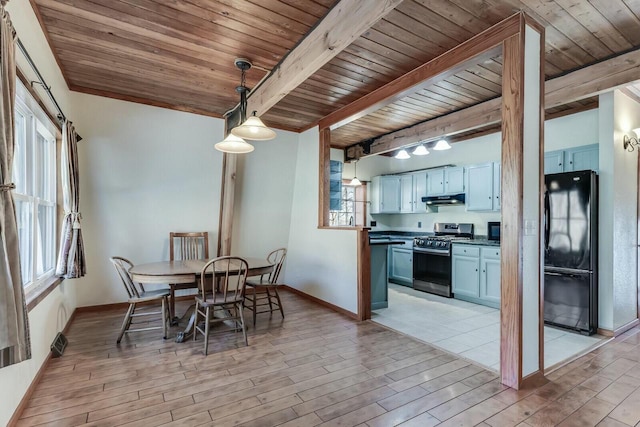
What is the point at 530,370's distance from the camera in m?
2.38

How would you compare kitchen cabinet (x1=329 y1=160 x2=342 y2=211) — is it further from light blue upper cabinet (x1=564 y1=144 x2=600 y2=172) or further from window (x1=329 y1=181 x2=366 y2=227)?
light blue upper cabinet (x1=564 y1=144 x2=600 y2=172)

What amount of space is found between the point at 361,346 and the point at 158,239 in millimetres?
3080

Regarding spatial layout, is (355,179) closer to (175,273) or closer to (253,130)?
(253,130)

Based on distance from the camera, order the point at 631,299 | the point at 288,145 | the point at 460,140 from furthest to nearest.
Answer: the point at 460,140 → the point at 288,145 → the point at 631,299

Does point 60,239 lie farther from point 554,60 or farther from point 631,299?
point 631,299

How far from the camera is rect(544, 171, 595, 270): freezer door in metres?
3.45

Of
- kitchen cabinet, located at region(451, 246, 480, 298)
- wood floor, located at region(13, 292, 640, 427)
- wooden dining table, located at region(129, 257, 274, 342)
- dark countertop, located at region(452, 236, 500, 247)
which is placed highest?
dark countertop, located at region(452, 236, 500, 247)

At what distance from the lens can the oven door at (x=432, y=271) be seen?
16.9 feet

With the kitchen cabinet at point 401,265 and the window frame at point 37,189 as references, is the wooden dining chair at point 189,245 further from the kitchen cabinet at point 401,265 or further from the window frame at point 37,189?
the kitchen cabinet at point 401,265

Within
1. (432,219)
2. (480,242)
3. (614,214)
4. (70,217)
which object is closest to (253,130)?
(70,217)

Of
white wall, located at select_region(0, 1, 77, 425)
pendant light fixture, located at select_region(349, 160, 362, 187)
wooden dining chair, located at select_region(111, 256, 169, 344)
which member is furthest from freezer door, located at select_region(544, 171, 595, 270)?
white wall, located at select_region(0, 1, 77, 425)

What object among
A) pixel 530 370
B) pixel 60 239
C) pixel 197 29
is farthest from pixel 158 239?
pixel 530 370

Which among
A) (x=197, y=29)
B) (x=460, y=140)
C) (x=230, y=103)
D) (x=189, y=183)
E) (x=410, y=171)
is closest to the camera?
(x=197, y=29)

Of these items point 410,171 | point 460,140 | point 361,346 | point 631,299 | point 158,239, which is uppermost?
point 460,140
